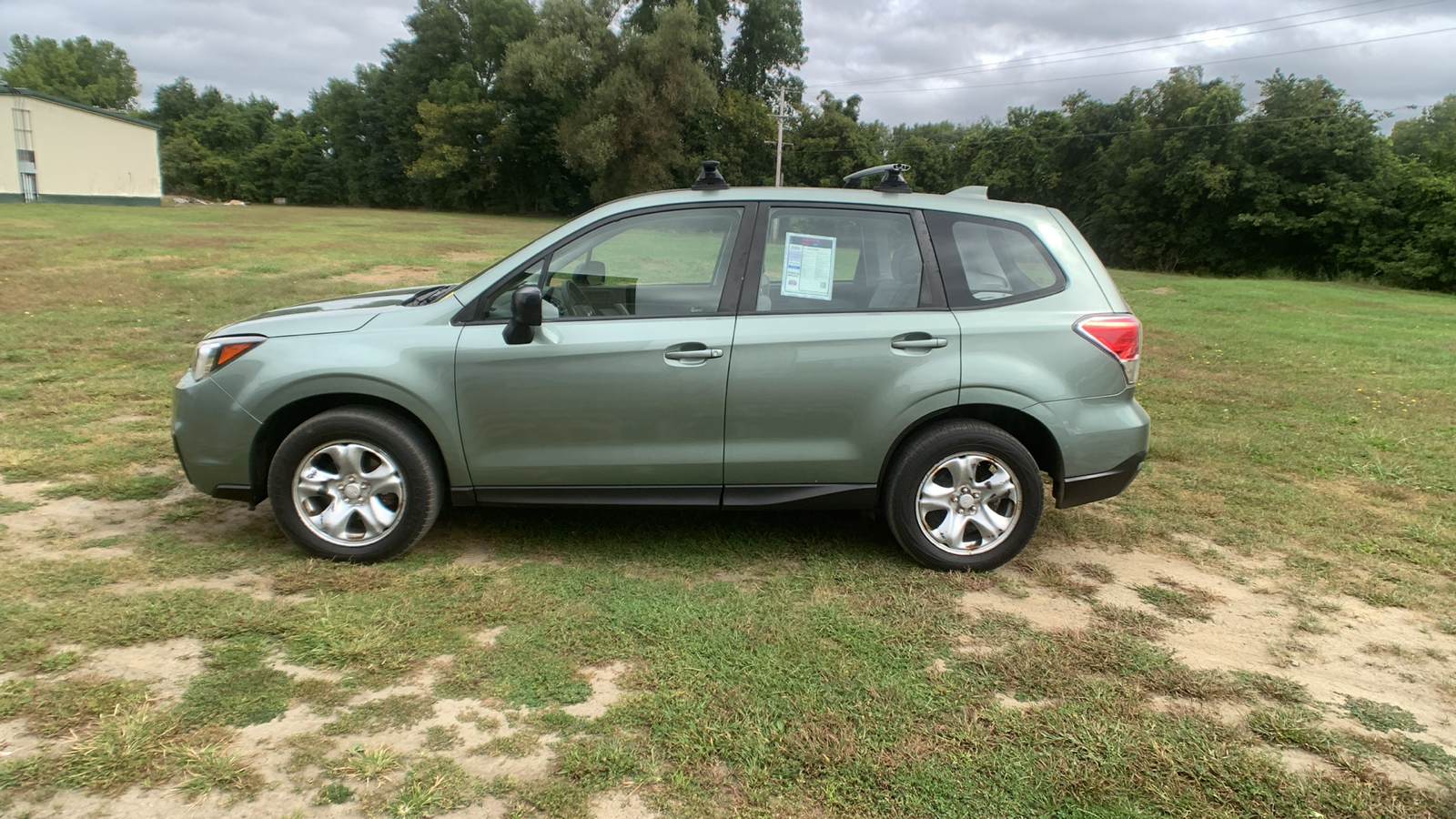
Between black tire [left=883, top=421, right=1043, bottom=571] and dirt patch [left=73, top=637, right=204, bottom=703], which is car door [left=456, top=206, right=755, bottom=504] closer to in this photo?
black tire [left=883, top=421, right=1043, bottom=571]

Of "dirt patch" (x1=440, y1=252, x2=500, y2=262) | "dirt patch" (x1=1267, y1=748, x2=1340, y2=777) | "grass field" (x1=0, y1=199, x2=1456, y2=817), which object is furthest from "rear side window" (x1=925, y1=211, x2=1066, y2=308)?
"dirt patch" (x1=440, y1=252, x2=500, y2=262)

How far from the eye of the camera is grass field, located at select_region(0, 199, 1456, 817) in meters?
2.55

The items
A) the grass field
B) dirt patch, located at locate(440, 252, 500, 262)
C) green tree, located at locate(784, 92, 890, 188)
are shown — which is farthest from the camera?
green tree, located at locate(784, 92, 890, 188)

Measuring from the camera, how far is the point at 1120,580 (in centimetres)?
412

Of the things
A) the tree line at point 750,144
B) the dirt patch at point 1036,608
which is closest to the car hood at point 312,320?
the dirt patch at point 1036,608

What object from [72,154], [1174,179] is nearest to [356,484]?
[1174,179]

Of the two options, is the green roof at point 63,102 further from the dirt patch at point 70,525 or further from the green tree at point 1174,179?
the green tree at point 1174,179

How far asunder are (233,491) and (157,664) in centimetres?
112

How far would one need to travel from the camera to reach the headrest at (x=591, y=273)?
4141 mm

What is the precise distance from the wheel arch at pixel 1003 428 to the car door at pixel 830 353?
7 centimetres

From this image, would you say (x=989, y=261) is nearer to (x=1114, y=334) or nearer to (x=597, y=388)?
(x=1114, y=334)

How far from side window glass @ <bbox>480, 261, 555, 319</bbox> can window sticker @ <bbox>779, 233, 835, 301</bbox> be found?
1107 millimetres

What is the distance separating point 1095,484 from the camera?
13.5 ft

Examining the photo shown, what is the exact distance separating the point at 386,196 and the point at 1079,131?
49.0 metres
